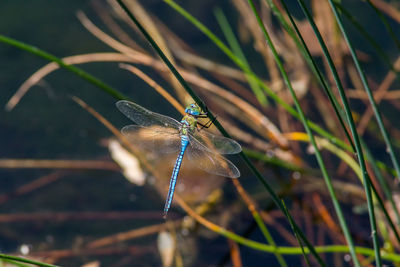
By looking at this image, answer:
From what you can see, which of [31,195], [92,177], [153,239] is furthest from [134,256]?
[31,195]

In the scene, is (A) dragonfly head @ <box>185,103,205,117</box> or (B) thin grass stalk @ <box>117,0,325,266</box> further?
(A) dragonfly head @ <box>185,103,205,117</box>

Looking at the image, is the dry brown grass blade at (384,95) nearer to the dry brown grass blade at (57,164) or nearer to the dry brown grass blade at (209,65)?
the dry brown grass blade at (209,65)

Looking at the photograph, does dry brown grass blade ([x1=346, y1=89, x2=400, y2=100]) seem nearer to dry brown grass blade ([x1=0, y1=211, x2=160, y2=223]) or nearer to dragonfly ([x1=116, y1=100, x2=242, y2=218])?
dragonfly ([x1=116, y1=100, x2=242, y2=218])

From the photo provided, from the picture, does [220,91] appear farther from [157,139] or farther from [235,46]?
[157,139]

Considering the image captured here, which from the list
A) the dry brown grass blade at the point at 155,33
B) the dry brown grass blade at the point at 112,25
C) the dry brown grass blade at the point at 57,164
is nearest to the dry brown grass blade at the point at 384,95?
the dry brown grass blade at the point at 155,33

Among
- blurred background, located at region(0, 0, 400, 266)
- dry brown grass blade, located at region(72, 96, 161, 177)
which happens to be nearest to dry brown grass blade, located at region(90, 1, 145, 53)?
blurred background, located at region(0, 0, 400, 266)

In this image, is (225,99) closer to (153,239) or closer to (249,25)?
(249,25)

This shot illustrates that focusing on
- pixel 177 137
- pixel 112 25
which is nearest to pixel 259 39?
pixel 112 25
